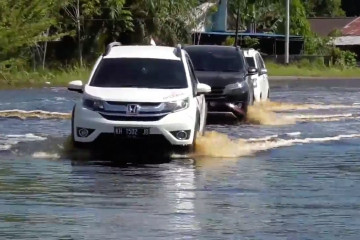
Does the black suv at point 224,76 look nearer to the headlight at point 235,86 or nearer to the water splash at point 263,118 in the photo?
the headlight at point 235,86

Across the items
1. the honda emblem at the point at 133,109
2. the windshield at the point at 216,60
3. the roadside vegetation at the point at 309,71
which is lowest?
the roadside vegetation at the point at 309,71

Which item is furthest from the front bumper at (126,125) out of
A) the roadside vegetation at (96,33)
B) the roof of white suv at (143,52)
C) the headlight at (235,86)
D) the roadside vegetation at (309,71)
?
the roadside vegetation at (309,71)

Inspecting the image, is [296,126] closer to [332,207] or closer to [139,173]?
[139,173]

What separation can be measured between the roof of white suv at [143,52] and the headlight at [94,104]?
1.59 metres

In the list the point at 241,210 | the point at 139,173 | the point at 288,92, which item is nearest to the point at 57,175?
the point at 139,173

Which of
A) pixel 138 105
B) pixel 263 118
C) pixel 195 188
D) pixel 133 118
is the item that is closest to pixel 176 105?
pixel 138 105

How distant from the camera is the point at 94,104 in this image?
17062mm

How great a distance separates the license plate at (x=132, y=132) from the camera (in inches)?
662

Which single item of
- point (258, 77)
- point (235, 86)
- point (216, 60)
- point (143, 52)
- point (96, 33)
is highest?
point (143, 52)

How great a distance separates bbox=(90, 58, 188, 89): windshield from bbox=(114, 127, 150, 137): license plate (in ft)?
3.53

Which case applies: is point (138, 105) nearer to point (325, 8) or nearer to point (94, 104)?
point (94, 104)

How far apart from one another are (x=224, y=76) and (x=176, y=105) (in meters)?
7.83

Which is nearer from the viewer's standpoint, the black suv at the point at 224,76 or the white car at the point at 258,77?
the black suv at the point at 224,76

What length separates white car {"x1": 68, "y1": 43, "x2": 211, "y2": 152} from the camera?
16875 mm
